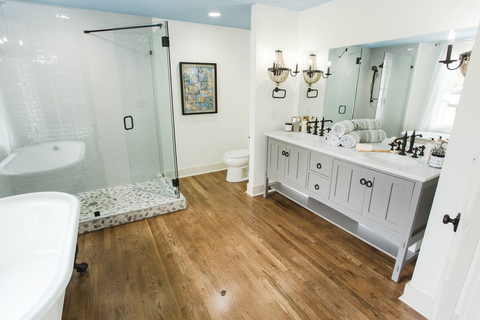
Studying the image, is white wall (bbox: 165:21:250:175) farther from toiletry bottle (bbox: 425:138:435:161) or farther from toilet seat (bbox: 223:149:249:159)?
toiletry bottle (bbox: 425:138:435:161)

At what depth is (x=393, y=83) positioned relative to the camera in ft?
7.51

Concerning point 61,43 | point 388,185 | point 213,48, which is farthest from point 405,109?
point 61,43

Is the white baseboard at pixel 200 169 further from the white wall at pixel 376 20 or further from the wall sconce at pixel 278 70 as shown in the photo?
the white wall at pixel 376 20

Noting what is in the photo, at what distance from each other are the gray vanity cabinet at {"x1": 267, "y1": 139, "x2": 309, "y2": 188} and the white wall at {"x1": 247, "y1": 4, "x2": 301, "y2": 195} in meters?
0.24

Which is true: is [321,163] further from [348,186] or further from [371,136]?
[371,136]

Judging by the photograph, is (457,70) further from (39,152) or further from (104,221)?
(39,152)

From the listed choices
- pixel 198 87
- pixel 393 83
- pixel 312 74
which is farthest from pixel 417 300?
pixel 198 87

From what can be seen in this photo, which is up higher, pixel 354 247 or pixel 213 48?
pixel 213 48

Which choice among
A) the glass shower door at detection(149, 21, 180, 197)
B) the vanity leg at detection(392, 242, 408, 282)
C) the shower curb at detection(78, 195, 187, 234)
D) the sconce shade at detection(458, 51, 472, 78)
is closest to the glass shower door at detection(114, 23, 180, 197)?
the glass shower door at detection(149, 21, 180, 197)

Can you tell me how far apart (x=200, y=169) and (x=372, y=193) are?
2908 mm

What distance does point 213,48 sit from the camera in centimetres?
391

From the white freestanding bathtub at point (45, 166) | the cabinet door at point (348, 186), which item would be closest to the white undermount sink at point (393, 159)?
the cabinet door at point (348, 186)

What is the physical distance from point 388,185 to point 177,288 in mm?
1811

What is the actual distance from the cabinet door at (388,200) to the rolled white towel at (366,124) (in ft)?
2.30
